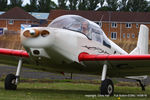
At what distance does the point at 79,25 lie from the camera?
1214cm

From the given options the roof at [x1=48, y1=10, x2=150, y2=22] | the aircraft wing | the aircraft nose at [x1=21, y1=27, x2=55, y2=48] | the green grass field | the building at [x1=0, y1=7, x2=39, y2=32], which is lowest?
the building at [x1=0, y1=7, x2=39, y2=32]

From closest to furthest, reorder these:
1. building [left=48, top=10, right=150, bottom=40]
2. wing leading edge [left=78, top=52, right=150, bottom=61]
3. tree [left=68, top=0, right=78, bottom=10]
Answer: wing leading edge [left=78, top=52, right=150, bottom=61] → building [left=48, top=10, right=150, bottom=40] → tree [left=68, top=0, right=78, bottom=10]

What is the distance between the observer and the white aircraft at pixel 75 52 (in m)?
10.7

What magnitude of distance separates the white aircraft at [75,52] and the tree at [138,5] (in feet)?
354

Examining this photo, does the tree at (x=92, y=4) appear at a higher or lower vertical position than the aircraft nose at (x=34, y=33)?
lower

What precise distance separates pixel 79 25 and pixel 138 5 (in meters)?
110

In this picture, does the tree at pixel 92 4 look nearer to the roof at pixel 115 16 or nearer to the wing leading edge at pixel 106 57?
the roof at pixel 115 16

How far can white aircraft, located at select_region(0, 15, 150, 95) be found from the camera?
1071 cm

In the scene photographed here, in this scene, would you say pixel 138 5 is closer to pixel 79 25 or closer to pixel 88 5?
pixel 88 5

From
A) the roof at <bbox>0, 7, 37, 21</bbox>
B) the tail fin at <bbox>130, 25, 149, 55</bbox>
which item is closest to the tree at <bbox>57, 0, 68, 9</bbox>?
the roof at <bbox>0, 7, 37, 21</bbox>

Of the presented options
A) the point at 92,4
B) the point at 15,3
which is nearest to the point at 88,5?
the point at 92,4

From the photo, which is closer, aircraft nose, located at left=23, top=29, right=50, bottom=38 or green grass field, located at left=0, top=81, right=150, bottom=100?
green grass field, located at left=0, top=81, right=150, bottom=100

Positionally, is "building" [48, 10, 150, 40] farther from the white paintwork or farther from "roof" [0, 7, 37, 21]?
the white paintwork

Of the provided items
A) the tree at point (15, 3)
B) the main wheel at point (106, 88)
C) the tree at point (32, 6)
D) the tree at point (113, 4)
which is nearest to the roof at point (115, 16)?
the tree at point (113, 4)
